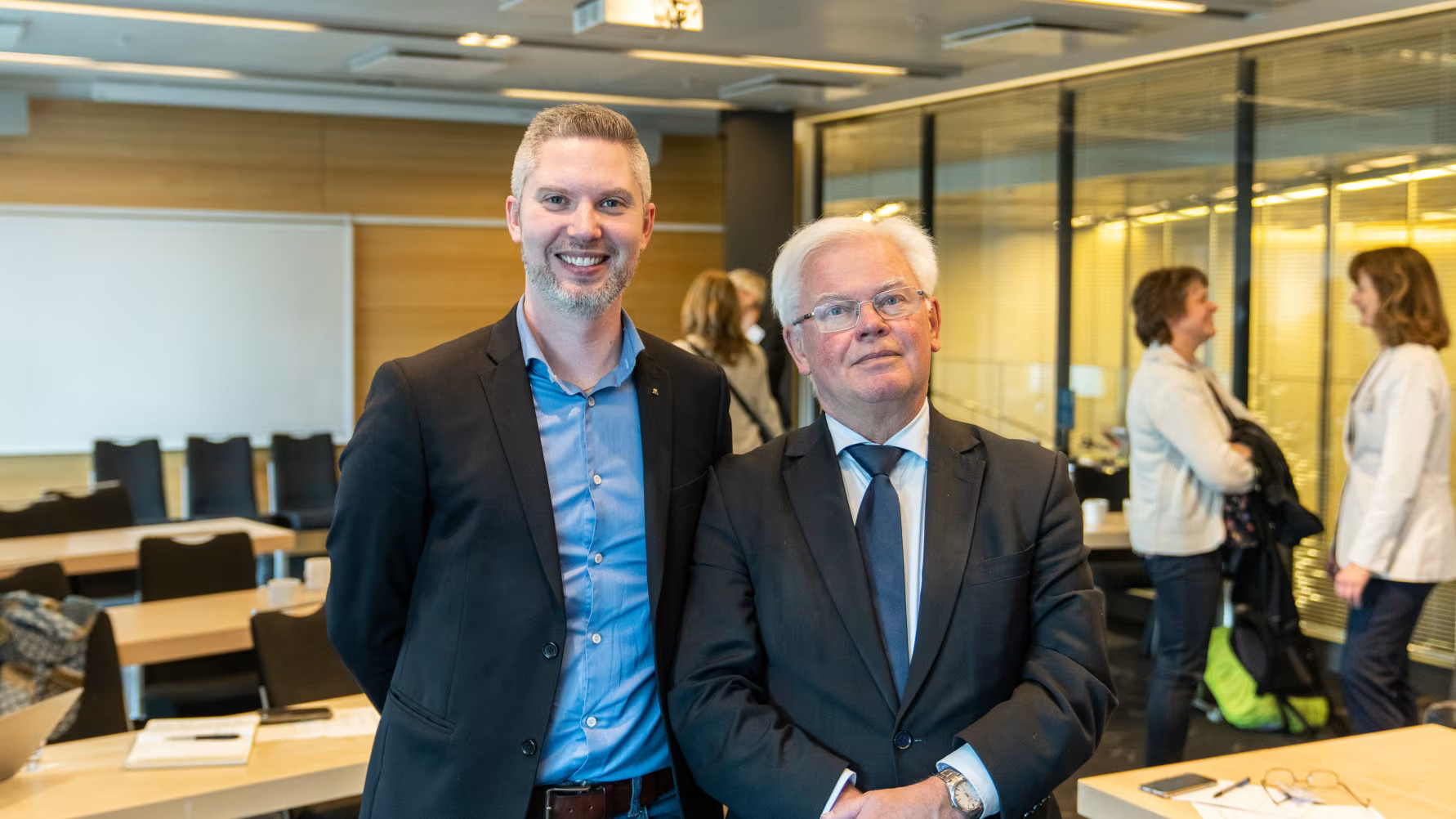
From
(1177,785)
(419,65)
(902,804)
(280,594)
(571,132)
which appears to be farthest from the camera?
(419,65)

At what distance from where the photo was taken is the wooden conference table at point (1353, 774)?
2414mm

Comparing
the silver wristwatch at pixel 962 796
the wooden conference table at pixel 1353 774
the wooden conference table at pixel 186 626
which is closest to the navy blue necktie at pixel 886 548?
the silver wristwatch at pixel 962 796

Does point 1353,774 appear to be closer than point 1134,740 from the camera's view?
Yes

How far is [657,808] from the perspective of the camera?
201 centimetres

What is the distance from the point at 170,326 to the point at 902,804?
9000 mm

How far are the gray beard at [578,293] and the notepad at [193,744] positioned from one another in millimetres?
1435

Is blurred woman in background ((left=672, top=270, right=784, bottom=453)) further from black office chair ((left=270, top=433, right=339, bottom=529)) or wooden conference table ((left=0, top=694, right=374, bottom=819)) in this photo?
black office chair ((left=270, top=433, right=339, bottom=529))

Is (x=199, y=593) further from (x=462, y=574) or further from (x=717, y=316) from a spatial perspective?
(x=462, y=574)

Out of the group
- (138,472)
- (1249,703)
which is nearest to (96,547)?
(138,472)

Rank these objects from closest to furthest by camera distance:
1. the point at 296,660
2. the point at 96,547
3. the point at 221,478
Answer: the point at 296,660, the point at 96,547, the point at 221,478

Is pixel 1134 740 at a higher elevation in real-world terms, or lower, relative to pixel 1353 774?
lower

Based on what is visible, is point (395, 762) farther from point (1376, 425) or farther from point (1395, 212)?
point (1395, 212)

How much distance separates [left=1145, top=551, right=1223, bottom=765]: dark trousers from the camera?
4.61 meters

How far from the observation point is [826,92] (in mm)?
9227
